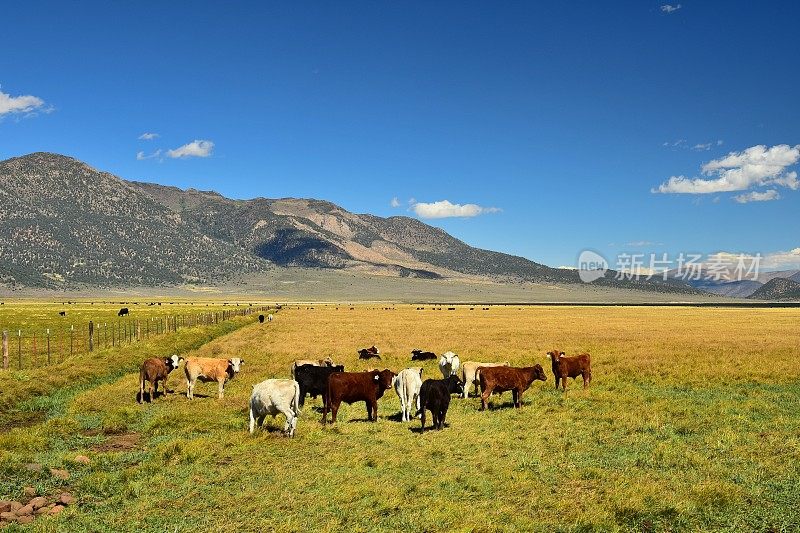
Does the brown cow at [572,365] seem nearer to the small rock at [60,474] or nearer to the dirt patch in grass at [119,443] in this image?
the dirt patch in grass at [119,443]

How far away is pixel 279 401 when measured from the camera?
15133mm

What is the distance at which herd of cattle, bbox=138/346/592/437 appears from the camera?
50.5 ft

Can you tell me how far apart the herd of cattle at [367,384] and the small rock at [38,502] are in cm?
552

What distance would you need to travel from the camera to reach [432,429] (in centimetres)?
1628

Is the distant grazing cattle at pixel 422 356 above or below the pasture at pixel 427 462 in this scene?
below

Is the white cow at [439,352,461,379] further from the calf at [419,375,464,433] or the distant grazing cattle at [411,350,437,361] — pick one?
the calf at [419,375,464,433]

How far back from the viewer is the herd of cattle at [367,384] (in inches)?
606

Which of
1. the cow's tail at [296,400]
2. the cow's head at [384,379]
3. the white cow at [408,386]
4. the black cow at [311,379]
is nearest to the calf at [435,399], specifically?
the white cow at [408,386]

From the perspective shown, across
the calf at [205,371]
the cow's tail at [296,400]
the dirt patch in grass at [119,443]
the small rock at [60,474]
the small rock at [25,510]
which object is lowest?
the dirt patch in grass at [119,443]

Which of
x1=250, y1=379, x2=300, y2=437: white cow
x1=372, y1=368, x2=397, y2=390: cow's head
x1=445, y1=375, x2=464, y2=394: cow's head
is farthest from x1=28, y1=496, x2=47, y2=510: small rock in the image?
x1=445, y1=375, x2=464, y2=394: cow's head

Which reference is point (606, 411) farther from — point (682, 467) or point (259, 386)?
point (259, 386)

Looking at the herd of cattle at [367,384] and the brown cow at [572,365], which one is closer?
the herd of cattle at [367,384]

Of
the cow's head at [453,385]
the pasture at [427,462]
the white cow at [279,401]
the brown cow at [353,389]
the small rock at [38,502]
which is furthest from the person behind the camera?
the brown cow at [353,389]

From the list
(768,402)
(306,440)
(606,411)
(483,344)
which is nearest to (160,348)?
(483,344)
